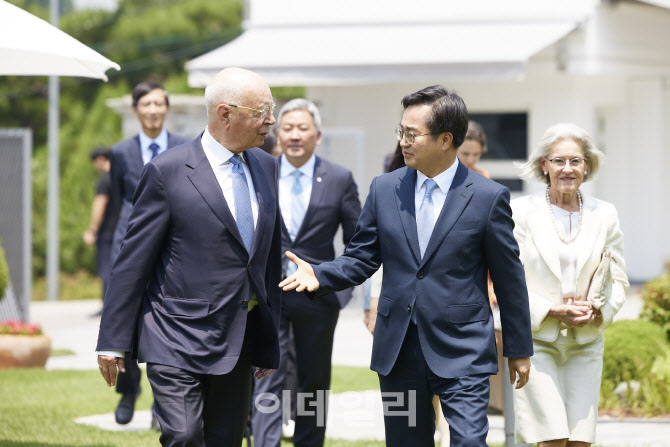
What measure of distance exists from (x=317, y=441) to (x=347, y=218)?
1.40 metres

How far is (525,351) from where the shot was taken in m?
4.84

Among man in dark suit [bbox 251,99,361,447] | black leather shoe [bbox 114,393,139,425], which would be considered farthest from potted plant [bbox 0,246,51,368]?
man in dark suit [bbox 251,99,361,447]

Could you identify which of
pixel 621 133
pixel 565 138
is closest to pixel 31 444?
pixel 565 138

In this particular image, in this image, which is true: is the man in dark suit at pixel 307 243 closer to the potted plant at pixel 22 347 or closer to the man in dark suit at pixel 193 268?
the man in dark suit at pixel 193 268

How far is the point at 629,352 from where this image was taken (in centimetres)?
823

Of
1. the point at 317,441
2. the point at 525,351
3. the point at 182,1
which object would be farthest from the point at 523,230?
the point at 182,1

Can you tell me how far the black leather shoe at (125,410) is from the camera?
25.9ft

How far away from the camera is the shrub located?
27.0ft

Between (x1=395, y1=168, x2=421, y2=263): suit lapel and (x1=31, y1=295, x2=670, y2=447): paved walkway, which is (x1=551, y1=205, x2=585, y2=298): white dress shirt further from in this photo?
(x1=31, y1=295, x2=670, y2=447): paved walkway

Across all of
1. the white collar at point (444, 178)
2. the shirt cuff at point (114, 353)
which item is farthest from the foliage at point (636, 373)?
the shirt cuff at point (114, 353)

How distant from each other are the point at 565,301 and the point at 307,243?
174cm

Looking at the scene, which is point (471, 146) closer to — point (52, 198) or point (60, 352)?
point (60, 352)

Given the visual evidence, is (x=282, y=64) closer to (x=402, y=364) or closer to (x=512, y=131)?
(x=512, y=131)

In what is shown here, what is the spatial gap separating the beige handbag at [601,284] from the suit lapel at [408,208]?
51.6 inches
